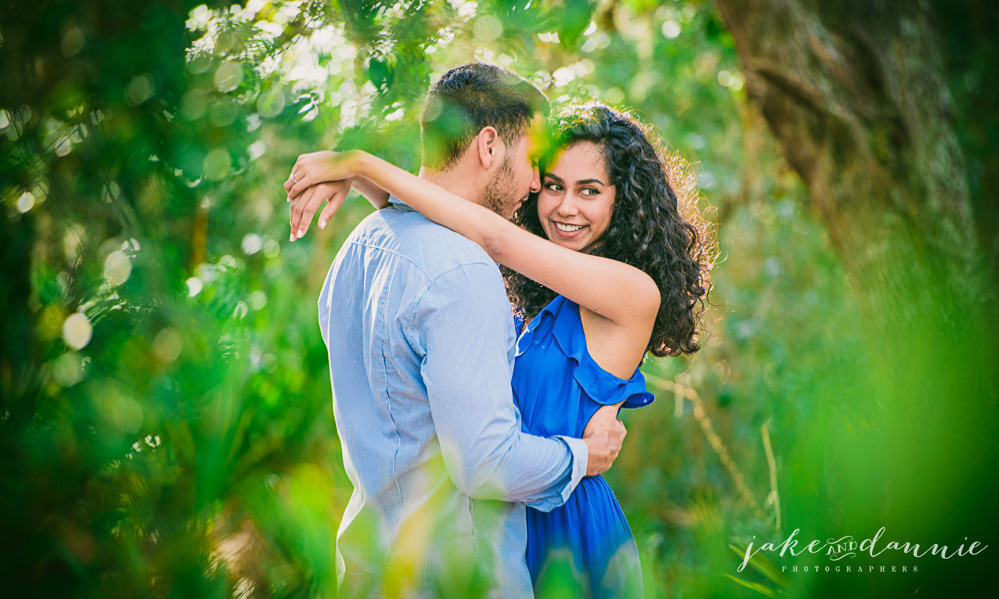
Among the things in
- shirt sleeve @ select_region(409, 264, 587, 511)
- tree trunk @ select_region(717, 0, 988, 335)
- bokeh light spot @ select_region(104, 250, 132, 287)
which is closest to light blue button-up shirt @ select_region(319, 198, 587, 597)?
shirt sleeve @ select_region(409, 264, 587, 511)

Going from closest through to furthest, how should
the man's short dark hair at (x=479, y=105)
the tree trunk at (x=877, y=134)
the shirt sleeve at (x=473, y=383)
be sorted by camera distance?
the shirt sleeve at (x=473, y=383)
the man's short dark hair at (x=479, y=105)
the tree trunk at (x=877, y=134)

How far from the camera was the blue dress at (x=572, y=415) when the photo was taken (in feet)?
5.68

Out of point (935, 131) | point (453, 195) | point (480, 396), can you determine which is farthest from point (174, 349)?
point (935, 131)

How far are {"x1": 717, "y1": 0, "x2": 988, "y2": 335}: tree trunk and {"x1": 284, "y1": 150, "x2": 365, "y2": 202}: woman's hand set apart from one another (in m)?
2.41

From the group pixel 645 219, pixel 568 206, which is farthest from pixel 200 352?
pixel 645 219

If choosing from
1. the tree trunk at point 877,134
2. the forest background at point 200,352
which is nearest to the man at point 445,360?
the forest background at point 200,352

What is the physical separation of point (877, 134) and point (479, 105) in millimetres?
2280

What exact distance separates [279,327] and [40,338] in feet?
5.40

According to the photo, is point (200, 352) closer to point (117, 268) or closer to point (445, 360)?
point (117, 268)

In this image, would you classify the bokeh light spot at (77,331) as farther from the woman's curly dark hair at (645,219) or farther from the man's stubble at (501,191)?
the woman's curly dark hair at (645,219)

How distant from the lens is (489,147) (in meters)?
1.60

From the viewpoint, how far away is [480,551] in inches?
26.9

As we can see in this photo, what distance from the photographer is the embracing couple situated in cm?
131

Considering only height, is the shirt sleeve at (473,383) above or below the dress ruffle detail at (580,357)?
above
